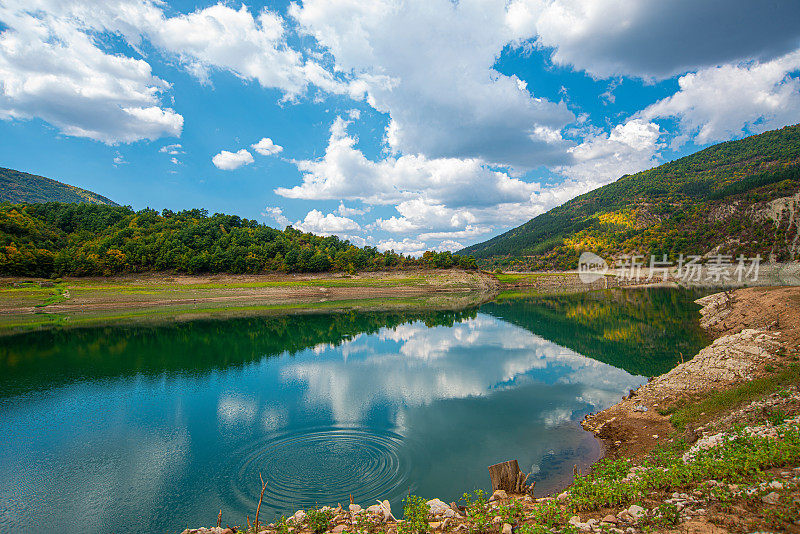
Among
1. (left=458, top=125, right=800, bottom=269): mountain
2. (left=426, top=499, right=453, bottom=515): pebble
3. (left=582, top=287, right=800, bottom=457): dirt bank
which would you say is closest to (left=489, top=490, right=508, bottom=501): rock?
(left=426, top=499, right=453, bottom=515): pebble

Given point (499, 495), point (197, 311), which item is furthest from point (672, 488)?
point (197, 311)

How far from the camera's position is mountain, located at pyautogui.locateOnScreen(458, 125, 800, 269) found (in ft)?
275

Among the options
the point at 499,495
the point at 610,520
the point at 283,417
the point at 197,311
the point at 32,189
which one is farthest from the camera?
the point at 32,189

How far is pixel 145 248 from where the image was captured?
207ft

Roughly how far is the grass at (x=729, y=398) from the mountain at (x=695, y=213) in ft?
291

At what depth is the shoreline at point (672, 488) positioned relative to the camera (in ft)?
16.3

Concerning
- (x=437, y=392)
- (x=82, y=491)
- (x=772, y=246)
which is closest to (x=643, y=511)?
(x=437, y=392)

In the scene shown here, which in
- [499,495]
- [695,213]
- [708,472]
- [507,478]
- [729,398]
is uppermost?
[695,213]

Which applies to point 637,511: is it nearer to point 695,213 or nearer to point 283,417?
point 283,417

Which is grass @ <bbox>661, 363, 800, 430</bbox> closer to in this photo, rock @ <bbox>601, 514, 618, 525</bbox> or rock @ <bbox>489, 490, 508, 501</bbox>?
rock @ <bbox>489, 490, 508, 501</bbox>

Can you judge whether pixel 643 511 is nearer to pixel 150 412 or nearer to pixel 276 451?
pixel 276 451

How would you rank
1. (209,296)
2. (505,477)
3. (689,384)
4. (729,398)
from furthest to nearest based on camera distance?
(209,296), (689,384), (729,398), (505,477)

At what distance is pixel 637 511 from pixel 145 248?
7577cm

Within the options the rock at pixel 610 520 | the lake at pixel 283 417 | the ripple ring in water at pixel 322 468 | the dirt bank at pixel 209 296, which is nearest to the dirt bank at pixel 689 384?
the lake at pixel 283 417
